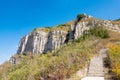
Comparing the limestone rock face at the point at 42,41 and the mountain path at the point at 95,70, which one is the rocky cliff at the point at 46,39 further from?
the mountain path at the point at 95,70

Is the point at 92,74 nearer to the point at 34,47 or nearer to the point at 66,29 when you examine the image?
the point at 66,29

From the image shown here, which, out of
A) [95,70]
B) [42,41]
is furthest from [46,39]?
[95,70]

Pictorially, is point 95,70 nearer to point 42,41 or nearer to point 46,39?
point 46,39

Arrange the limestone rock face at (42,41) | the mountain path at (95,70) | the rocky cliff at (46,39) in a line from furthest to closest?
the limestone rock face at (42,41) < the rocky cliff at (46,39) < the mountain path at (95,70)

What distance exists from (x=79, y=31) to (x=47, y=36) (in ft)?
98.3

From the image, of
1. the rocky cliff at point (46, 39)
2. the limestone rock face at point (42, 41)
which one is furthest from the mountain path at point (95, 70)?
the limestone rock face at point (42, 41)

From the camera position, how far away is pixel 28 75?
13.3 m

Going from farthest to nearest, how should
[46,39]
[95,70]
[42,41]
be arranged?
[42,41], [46,39], [95,70]

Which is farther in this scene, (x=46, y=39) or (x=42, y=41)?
(x=42, y=41)

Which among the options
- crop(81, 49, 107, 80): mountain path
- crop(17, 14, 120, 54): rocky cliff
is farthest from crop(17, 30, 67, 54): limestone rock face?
crop(81, 49, 107, 80): mountain path

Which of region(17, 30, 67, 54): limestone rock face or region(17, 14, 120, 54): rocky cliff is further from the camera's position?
region(17, 30, 67, 54): limestone rock face

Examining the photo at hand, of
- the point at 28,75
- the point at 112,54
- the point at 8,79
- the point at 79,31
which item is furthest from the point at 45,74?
the point at 79,31

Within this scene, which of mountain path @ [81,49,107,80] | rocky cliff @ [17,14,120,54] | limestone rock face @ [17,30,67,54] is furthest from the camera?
limestone rock face @ [17,30,67,54]

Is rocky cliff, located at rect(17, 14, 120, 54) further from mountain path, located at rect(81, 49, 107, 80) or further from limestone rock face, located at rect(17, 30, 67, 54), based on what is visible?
mountain path, located at rect(81, 49, 107, 80)
